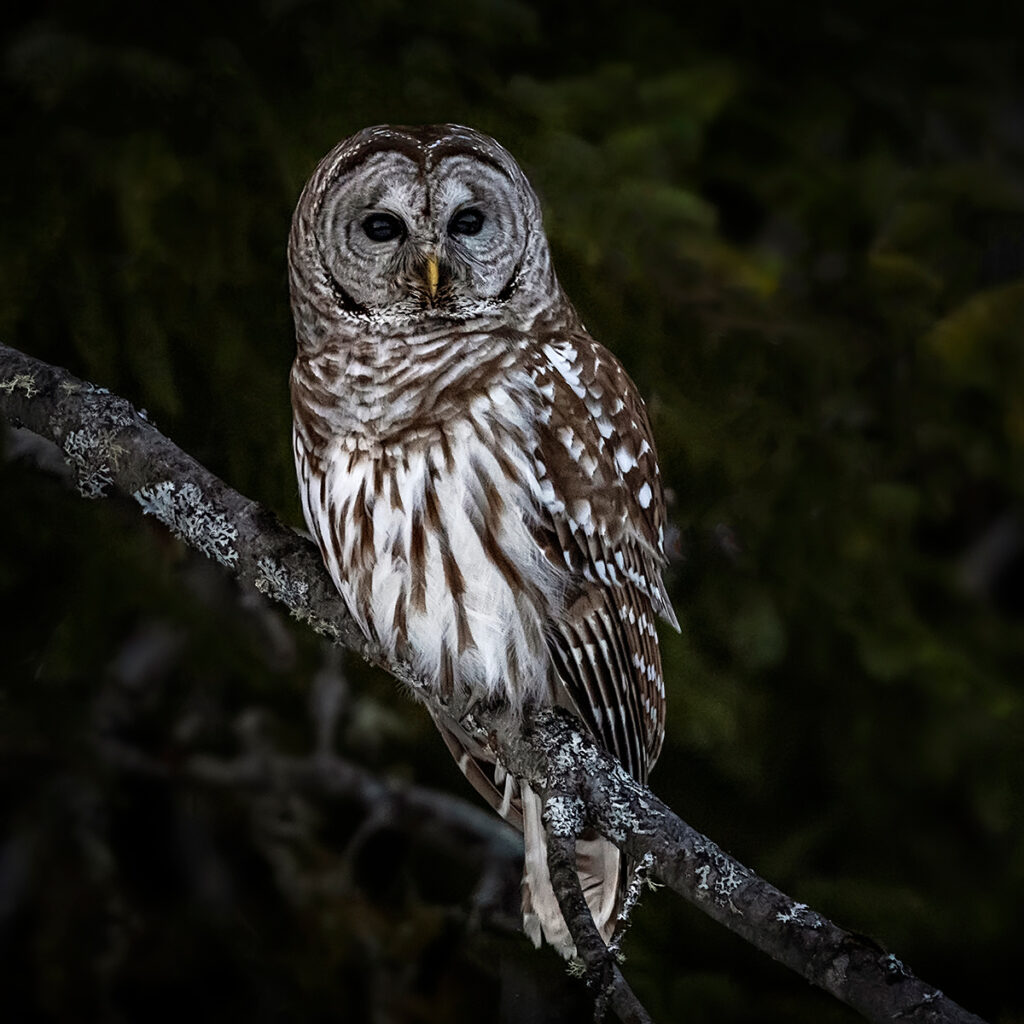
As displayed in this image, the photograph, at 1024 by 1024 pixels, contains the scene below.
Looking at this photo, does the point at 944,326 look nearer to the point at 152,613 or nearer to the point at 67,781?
the point at 152,613

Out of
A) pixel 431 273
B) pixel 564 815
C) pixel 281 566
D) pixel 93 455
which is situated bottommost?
pixel 564 815

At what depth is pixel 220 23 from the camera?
57.4 inches

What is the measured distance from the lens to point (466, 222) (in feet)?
4.18

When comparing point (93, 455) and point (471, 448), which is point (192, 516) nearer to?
point (93, 455)

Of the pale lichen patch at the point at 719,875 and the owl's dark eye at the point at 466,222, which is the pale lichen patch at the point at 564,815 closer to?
the pale lichen patch at the point at 719,875

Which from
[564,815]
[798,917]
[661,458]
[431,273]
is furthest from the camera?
[661,458]

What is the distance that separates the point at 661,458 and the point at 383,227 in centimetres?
56

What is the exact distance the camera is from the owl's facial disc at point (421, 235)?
1226mm

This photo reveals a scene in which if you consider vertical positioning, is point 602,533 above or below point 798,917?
above

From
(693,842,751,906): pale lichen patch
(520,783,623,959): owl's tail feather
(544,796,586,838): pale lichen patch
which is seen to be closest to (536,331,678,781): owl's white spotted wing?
(520,783,623,959): owl's tail feather

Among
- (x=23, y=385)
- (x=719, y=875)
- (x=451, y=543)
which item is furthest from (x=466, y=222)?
(x=719, y=875)

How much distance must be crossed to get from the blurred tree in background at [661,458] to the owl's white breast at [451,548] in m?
0.32

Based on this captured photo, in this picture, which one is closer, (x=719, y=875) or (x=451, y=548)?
(x=719, y=875)

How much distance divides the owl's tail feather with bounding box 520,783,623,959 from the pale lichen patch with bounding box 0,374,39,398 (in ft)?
2.40
